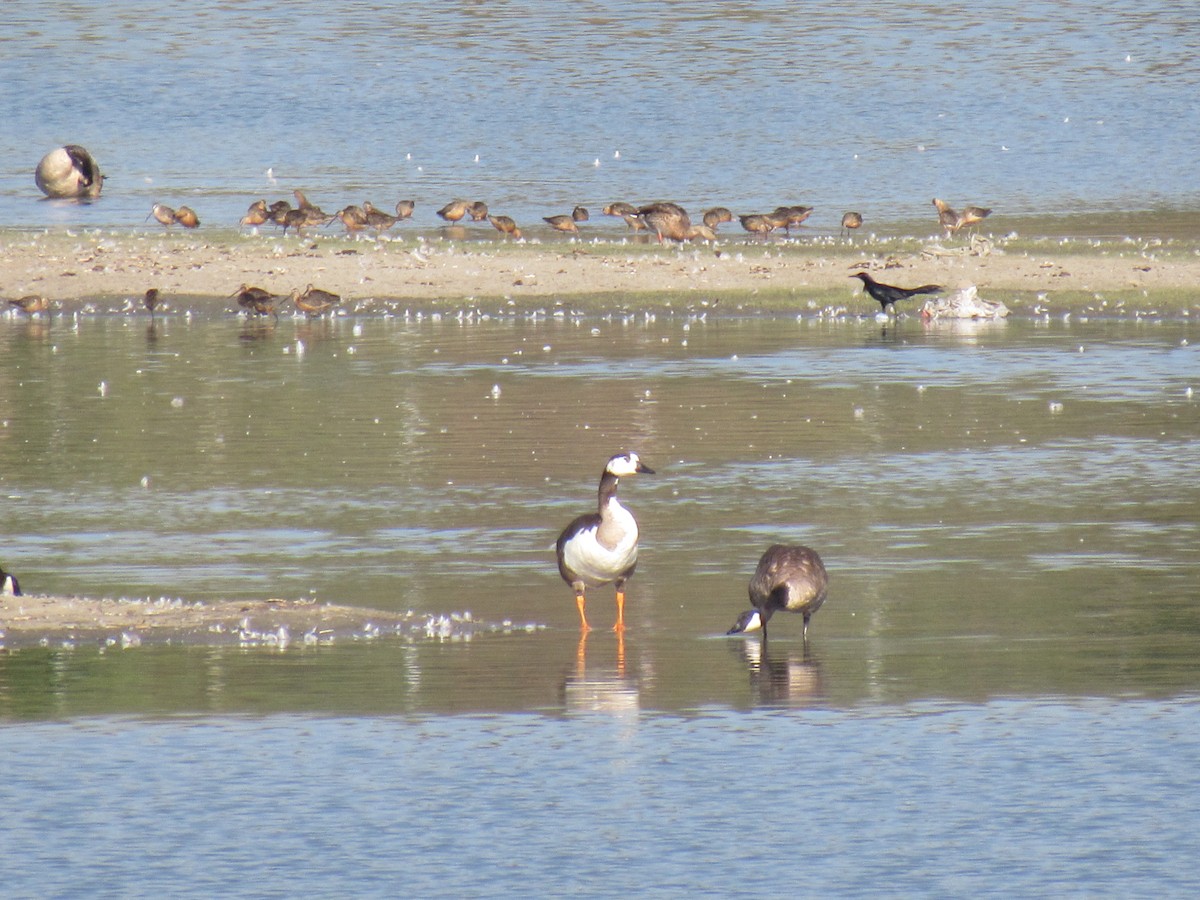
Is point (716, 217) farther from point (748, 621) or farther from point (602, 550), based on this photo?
point (748, 621)

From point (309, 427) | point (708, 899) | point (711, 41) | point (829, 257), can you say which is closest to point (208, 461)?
point (309, 427)

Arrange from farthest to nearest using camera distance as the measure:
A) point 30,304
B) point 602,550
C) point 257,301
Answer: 1. point 30,304
2. point 257,301
3. point 602,550

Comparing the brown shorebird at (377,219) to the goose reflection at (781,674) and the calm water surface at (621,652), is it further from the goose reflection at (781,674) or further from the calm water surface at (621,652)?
the goose reflection at (781,674)

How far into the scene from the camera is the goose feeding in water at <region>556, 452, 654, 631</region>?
12.6m

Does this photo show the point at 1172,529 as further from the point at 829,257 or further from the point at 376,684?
the point at 829,257

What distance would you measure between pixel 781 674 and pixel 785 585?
624 mm

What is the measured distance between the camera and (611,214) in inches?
1614

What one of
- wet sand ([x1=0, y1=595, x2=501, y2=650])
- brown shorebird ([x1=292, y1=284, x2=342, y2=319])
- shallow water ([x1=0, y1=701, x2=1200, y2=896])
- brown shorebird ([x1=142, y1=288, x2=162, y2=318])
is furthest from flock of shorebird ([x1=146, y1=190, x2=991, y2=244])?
shallow water ([x1=0, y1=701, x2=1200, y2=896])

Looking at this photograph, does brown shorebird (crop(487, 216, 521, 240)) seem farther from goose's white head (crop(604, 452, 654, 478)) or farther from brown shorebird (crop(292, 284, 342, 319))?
goose's white head (crop(604, 452, 654, 478))

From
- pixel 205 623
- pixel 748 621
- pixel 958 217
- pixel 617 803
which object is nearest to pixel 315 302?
pixel 958 217

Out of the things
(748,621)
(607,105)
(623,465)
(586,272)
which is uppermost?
(607,105)

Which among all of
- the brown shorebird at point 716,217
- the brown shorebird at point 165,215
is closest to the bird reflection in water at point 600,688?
the brown shorebird at point 716,217

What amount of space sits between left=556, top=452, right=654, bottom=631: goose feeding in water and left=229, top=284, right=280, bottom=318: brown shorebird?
1859 centimetres

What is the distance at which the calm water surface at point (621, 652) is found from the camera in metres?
8.84
